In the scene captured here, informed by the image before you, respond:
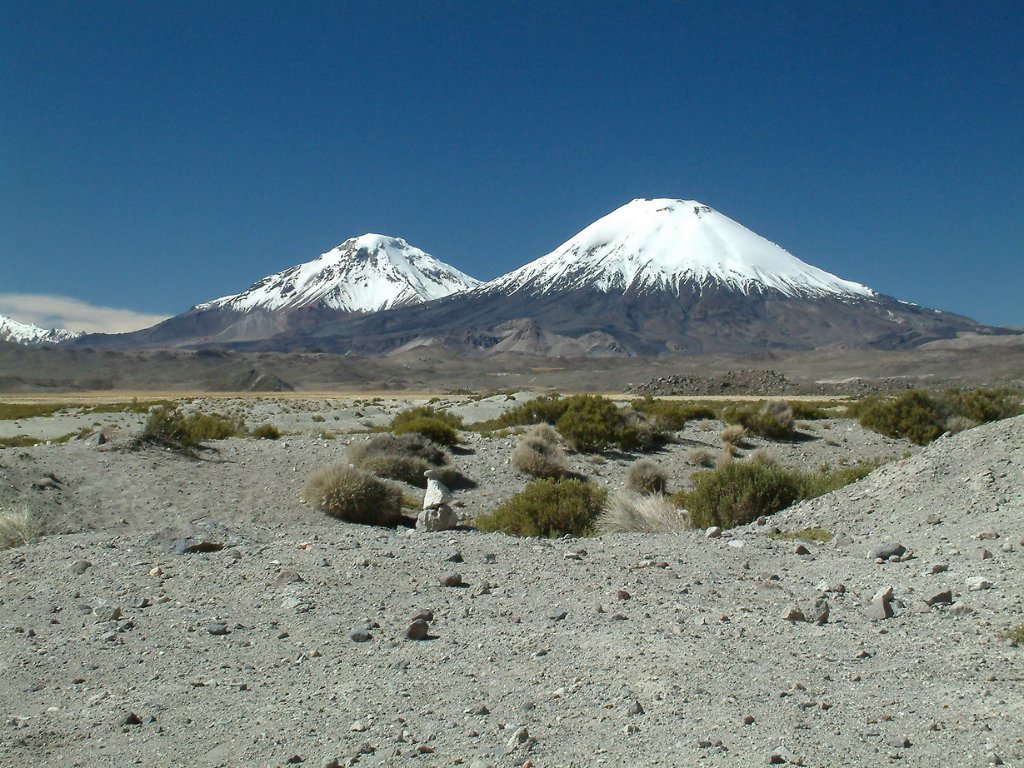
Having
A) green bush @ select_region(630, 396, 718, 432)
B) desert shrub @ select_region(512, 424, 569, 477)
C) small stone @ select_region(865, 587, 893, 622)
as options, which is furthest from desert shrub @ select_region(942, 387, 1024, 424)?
small stone @ select_region(865, 587, 893, 622)

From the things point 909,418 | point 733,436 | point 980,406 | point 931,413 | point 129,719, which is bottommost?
point 129,719

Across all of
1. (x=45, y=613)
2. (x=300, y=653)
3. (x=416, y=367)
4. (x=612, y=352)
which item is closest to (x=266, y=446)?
(x=45, y=613)

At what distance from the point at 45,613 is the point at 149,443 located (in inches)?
429

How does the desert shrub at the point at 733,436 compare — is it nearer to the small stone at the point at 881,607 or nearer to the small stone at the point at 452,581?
the small stone at the point at 452,581

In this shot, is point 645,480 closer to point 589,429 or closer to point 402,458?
point 402,458

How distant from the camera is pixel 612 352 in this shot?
189 metres

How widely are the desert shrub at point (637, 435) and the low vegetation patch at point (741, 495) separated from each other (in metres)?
10.1

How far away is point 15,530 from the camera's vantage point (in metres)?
10.7

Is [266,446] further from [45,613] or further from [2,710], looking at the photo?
[2,710]

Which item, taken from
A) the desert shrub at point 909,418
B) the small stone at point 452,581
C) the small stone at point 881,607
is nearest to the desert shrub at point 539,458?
the desert shrub at point 909,418

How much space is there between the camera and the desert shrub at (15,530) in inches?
416

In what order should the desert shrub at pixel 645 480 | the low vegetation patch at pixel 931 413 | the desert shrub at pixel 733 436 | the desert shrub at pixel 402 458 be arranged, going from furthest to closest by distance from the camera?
the low vegetation patch at pixel 931 413
the desert shrub at pixel 733 436
the desert shrub at pixel 402 458
the desert shrub at pixel 645 480

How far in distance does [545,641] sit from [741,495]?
689cm

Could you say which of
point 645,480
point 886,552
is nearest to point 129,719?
point 886,552
